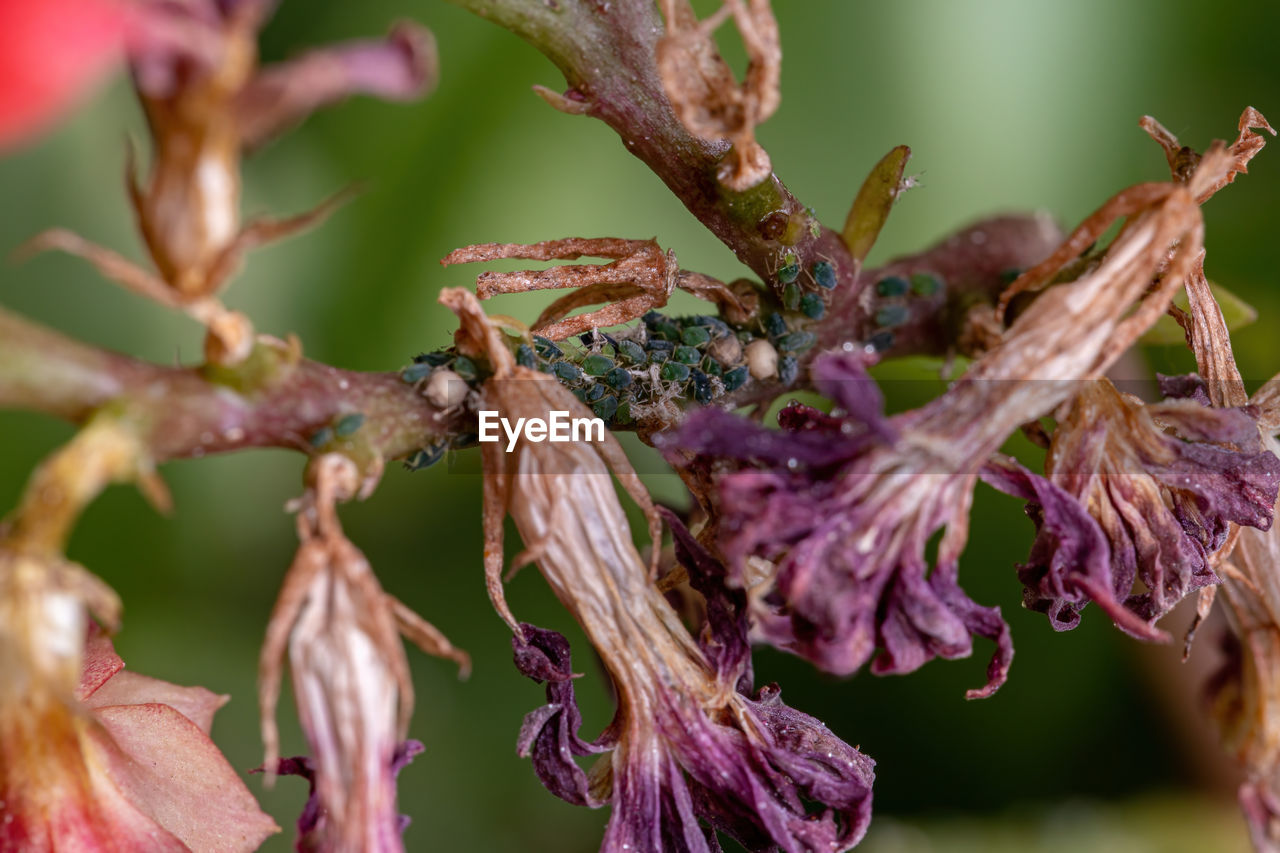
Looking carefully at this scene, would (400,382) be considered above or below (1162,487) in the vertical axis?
above

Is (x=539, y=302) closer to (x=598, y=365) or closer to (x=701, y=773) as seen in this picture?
(x=598, y=365)

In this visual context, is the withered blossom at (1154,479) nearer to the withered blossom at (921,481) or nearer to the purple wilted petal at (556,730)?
the withered blossom at (921,481)

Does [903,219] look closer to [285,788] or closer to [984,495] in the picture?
[984,495]

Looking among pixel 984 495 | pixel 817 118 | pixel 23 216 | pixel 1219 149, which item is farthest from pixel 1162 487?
pixel 23 216

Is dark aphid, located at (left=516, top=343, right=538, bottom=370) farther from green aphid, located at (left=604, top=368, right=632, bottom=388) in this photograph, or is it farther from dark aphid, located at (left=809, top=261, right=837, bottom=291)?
dark aphid, located at (left=809, top=261, right=837, bottom=291)

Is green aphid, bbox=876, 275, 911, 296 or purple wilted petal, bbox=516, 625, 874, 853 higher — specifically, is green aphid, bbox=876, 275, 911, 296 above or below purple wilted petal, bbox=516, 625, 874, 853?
above

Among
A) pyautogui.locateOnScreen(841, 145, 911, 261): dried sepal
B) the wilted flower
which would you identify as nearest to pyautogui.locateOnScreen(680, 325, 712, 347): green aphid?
pyautogui.locateOnScreen(841, 145, 911, 261): dried sepal

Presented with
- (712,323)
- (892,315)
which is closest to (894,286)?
(892,315)
